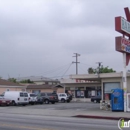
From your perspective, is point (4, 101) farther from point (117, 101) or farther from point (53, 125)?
point (53, 125)

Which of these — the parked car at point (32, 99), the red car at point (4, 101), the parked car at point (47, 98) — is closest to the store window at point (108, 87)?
the parked car at point (32, 99)

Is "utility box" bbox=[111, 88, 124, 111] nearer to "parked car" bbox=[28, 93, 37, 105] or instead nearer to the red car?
the red car

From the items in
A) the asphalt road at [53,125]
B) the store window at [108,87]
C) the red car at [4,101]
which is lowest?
the asphalt road at [53,125]

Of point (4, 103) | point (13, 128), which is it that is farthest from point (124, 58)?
point (4, 103)

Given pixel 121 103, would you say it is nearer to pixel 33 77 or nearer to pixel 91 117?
pixel 91 117

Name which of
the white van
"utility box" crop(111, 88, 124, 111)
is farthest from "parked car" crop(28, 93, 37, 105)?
"utility box" crop(111, 88, 124, 111)

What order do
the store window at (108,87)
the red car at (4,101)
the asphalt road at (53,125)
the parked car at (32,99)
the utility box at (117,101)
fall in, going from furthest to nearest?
1. the parked car at (32,99)
2. the red car at (4,101)
3. the store window at (108,87)
4. the utility box at (117,101)
5. the asphalt road at (53,125)

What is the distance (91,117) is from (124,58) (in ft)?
21.6

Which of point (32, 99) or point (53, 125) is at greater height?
point (32, 99)

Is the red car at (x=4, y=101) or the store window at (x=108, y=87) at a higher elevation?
the store window at (x=108, y=87)

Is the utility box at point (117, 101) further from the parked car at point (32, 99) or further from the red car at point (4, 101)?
the parked car at point (32, 99)

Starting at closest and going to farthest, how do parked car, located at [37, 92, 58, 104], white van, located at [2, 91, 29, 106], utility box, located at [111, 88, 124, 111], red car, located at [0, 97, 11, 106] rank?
utility box, located at [111, 88, 124, 111] → red car, located at [0, 97, 11, 106] → white van, located at [2, 91, 29, 106] → parked car, located at [37, 92, 58, 104]

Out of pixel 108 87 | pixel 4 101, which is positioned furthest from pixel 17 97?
pixel 108 87

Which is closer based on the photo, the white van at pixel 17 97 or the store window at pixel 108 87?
the store window at pixel 108 87
